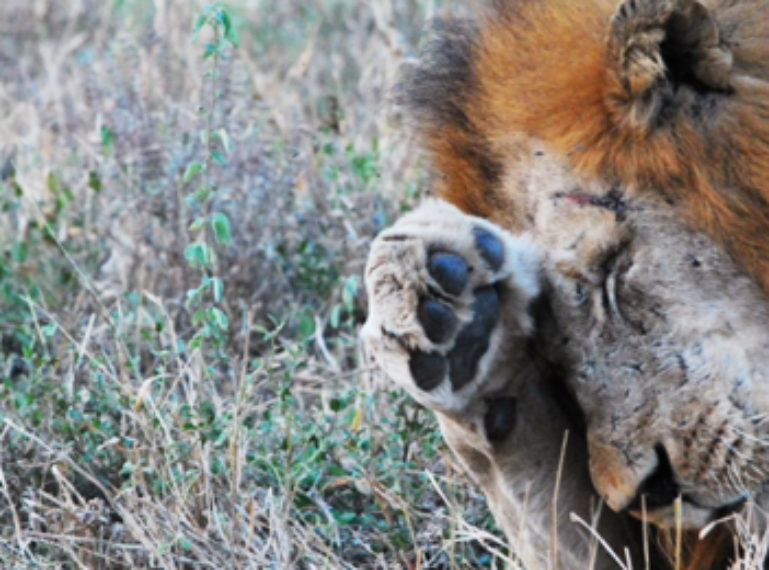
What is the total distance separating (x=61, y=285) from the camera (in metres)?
4.90

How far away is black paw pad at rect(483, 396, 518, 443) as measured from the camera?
120 inches

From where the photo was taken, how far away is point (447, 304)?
282cm

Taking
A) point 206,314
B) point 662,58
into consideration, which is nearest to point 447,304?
point 662,58

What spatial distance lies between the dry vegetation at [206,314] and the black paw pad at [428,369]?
44 centimetres

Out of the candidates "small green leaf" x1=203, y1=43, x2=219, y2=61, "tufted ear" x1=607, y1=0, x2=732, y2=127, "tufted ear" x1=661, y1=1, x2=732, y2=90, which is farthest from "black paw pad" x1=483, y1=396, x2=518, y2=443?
"small green leaf" x1=203, y1=43, x2=219, y2=61

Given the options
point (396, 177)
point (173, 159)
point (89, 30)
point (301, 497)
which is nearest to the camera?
point (301, 497)

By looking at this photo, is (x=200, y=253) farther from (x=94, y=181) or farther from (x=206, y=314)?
(x=94, y=181)

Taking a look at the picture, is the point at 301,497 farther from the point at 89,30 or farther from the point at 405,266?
the point at 89,30

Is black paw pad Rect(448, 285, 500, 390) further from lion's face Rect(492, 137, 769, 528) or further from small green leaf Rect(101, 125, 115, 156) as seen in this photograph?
small green leaf Rect(101, 125, 115, 156)

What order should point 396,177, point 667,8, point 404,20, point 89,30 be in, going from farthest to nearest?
point 89,30, point 404,20, point 396,177, point 667,8

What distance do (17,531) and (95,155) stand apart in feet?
6.37

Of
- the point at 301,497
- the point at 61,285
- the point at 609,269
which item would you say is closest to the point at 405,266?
the point at 609,269

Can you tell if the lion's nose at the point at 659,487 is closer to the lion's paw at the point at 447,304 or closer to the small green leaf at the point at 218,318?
the lion's paw at the point at 447,304

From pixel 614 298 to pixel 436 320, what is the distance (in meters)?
0.42
